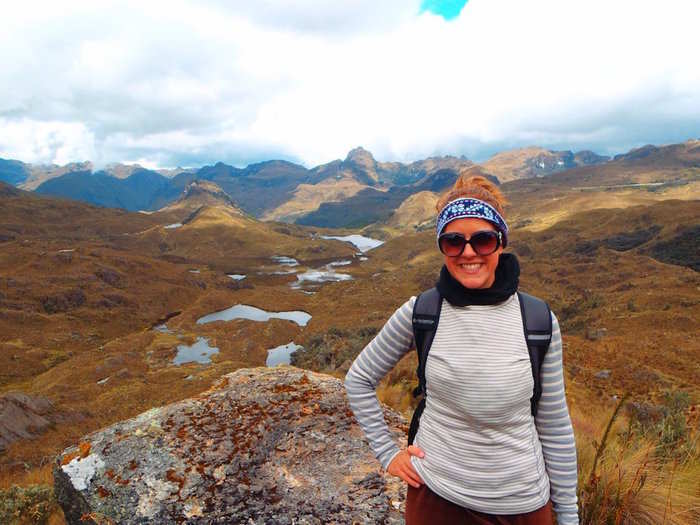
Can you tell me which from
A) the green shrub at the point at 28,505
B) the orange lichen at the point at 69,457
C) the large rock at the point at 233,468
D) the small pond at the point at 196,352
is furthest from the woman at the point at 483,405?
the small pond at the point at 196,352

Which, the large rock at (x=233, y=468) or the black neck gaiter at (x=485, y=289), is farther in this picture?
the large rock at (x=233, y=468)

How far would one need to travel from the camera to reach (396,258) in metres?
198

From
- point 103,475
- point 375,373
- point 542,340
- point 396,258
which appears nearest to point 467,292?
point 542,340

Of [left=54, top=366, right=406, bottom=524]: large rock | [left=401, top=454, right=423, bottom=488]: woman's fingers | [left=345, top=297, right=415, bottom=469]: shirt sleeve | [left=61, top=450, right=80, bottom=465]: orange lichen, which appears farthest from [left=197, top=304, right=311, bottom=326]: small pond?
[left=401, top=454, right=423, bottom=488]: woman's fingers

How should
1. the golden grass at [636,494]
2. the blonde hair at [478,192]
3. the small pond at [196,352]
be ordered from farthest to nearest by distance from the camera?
the small pond at [196,352], the golden grass at [636,494], the blonde hair at [478,192]

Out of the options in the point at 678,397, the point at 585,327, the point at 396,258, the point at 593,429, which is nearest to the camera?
the point at 593,429

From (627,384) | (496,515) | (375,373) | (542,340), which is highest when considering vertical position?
(542,340)

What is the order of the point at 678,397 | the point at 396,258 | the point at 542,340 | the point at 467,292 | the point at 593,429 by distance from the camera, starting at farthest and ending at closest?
the point at 396,258 < the point at 678,397 < the point at 593,429 < the point at 467,292 < the point at 542,340

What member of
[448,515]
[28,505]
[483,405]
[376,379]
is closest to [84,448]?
[28,505]

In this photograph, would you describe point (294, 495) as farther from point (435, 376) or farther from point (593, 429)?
point (593, 429)

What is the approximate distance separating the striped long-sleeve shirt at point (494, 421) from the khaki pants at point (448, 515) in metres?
0.07

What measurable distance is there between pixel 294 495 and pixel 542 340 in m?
3.57

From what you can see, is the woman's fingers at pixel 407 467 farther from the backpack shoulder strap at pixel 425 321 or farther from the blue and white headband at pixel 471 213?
the blue and white headband at pixel 471 213

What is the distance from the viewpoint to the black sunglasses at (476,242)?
2934 millimetres
